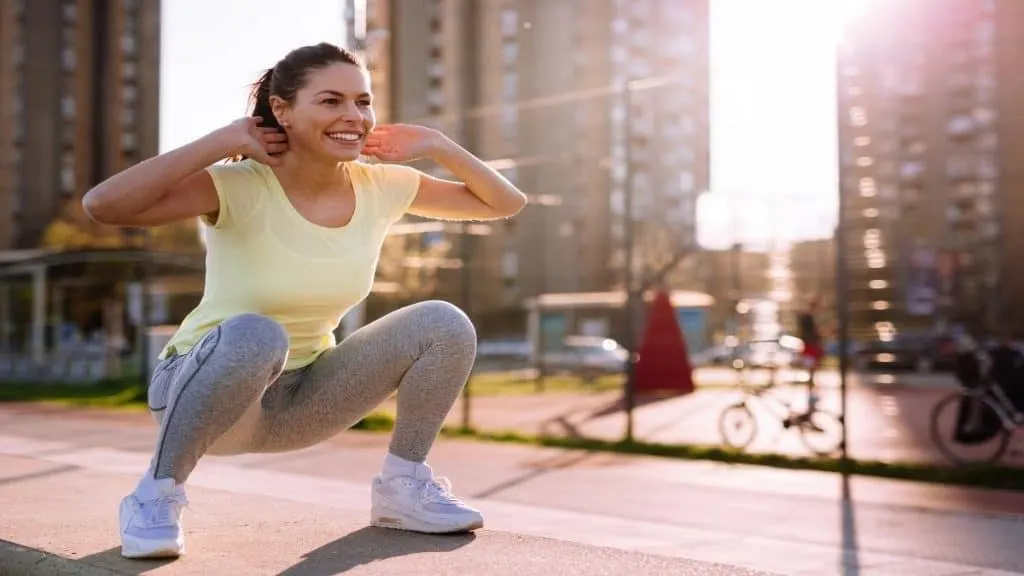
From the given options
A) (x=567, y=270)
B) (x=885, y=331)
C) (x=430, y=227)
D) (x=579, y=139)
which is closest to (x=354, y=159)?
(x=430, y=227)

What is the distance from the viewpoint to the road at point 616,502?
393cm

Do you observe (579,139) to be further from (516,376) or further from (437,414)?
(437,414)

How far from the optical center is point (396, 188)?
315 cm

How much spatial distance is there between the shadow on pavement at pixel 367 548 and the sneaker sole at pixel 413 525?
0.05 feet

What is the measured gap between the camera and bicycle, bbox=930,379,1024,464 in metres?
8.89

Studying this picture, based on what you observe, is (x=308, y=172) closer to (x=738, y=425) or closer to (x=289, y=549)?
(x=289, y=549)

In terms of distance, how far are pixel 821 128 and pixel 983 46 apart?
125ft

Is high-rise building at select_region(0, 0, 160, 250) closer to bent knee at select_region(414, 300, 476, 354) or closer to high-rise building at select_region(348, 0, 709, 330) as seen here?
high-rise building at select_region(348, 0, 709, 330)

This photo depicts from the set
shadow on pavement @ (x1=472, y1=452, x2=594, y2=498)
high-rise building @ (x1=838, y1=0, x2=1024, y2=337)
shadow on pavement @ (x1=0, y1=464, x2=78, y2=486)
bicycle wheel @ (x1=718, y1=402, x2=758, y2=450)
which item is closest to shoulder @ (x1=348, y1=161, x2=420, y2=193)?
shadow on pavement @ (x1=0, y1=464, x2=78, y2=486)

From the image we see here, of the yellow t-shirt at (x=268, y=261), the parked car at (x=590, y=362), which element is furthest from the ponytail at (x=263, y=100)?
the parked car at (x=590, y=362)

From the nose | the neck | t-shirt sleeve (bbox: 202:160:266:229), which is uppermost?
the nose

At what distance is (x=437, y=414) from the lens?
120 inches

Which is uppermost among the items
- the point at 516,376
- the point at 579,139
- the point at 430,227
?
the point at 579,139

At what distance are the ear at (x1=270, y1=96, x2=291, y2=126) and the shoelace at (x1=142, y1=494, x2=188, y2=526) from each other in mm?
859
